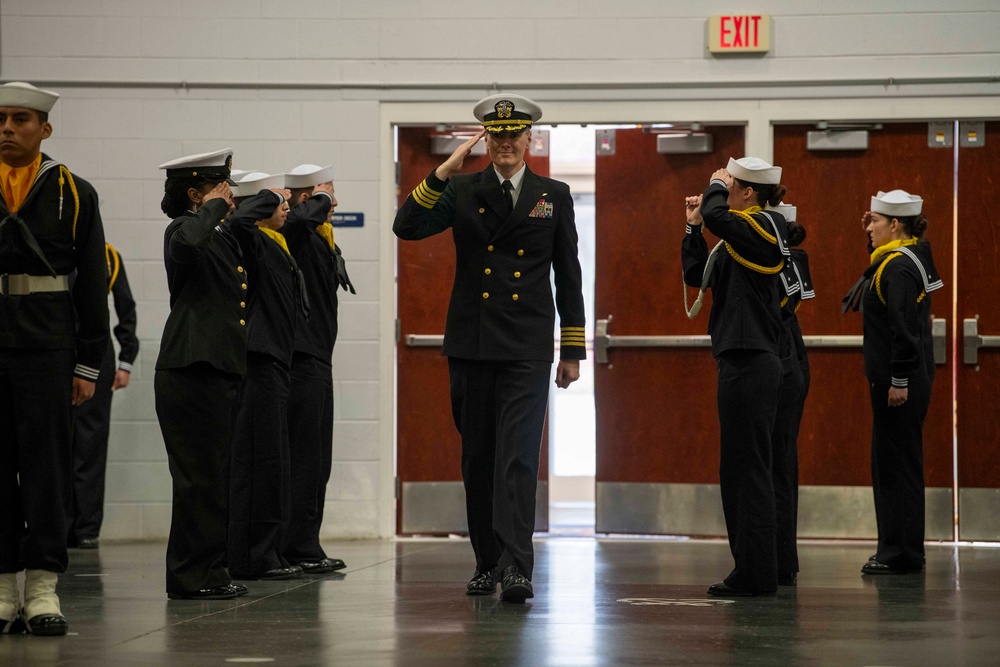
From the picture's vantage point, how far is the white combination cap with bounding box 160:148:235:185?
4.39 metres

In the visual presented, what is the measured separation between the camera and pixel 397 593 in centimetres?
459

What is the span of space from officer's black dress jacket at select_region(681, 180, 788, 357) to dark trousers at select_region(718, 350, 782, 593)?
73mm

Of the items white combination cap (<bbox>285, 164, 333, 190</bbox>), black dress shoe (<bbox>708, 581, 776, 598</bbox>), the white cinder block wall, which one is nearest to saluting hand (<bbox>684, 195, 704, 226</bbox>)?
black dress shoe (<bbox>708, 581, 776, 598</bbox>)

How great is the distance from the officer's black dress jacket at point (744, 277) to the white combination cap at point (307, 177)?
173 centimetres

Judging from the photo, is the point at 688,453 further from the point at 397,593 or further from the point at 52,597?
the point at 52,597

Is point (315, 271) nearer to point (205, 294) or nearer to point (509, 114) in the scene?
point (205, 294)

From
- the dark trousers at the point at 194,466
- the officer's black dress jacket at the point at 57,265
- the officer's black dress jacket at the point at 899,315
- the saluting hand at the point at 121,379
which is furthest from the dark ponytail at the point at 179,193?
the officer's black dress jacket at the point at 899,315

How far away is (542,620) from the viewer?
12.4ft

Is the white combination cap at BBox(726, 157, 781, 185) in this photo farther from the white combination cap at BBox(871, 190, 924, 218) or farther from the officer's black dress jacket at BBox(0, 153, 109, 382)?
the officer's black dress jacket at BBox(0, 153, 109, 382)

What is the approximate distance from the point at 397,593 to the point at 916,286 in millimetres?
2601

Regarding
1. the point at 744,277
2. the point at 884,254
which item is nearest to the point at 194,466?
the point at 744,277

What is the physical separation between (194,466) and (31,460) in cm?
80

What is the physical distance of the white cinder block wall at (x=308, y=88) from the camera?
7246mm

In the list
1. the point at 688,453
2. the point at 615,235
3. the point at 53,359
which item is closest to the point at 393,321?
the point at 615,235
